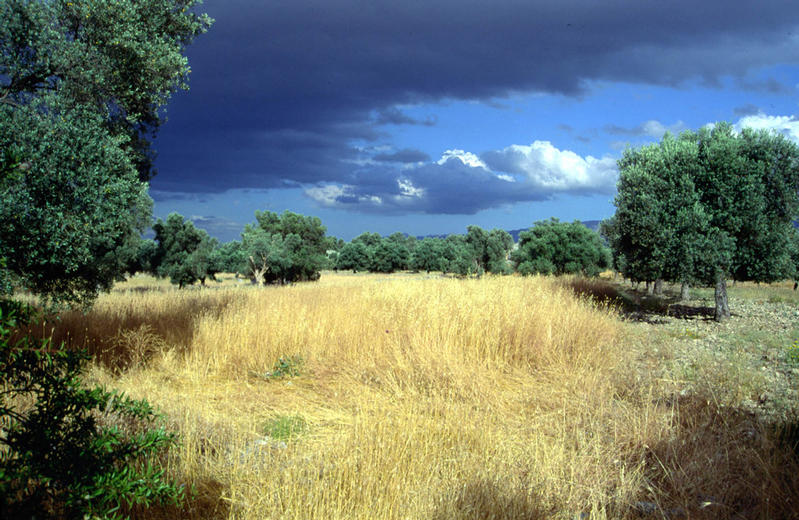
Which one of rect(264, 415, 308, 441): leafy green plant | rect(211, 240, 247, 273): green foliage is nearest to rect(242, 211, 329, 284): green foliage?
rect(211, 240, 247, 273): green foliage

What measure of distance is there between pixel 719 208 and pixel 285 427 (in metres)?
15.0

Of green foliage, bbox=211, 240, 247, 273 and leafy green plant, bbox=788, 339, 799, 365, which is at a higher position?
green foliage, bbox=211, 240, 247, 273

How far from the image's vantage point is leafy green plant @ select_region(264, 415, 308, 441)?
566cm

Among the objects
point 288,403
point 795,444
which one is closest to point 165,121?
point 288,403

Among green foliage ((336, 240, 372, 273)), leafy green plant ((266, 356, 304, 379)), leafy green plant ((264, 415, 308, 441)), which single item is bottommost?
leafy green plant ((264, 415, 308, 441))

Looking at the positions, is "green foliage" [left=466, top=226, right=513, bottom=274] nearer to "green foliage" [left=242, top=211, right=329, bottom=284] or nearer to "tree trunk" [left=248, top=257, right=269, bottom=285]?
"green foliage" [left=242, top=211, right=329, bottom=284]

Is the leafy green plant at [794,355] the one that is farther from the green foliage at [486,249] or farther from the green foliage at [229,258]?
the green foliage at [486,249]

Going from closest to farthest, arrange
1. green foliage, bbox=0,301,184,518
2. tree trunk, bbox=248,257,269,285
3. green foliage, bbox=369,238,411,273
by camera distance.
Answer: green foliage, bbox=0,301,184,518, tree trunk, bbox=248,257,269,285, green foliage, bbox=369,238,411,273

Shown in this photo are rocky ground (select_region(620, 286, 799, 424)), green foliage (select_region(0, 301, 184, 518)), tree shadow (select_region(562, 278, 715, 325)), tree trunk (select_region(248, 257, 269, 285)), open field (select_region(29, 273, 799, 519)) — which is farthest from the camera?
tree trunk (select_region(248, 257, 269, 285))

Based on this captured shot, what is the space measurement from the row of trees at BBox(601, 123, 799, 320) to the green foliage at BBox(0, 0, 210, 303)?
46.0ft

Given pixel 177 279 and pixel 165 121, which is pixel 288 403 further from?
pixel 177 279

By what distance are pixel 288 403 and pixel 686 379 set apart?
6.85 metres

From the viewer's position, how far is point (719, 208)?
581 inches

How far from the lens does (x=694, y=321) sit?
16062 millimetres
